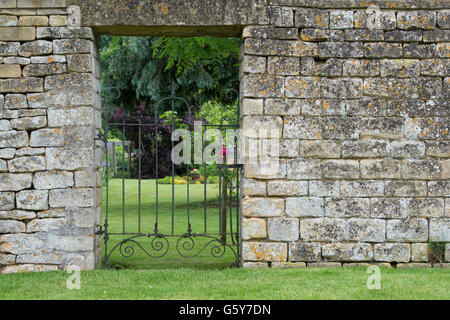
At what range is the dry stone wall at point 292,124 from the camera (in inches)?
202

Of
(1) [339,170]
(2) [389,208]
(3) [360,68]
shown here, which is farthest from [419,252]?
(3) [360,68]

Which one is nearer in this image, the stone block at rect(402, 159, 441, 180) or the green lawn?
the stone block at rect(402, 159, 441, 180)

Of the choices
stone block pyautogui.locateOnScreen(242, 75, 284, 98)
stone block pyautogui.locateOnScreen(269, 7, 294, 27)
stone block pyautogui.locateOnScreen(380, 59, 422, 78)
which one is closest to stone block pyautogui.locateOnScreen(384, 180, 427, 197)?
stone block pyautogui.locateOnScreen(380, 59, 422, 78)

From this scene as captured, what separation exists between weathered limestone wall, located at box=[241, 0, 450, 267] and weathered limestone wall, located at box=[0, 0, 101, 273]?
1.69m

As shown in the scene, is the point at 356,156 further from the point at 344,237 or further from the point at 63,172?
the point at 63,172

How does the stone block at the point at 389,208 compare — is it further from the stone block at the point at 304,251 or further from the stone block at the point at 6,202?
the stone block at the point at 6,202

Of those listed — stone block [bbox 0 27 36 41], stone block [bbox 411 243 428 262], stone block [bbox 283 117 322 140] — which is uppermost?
stone block [bbox 0 27 36 41]

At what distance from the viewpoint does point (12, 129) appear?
16.9 feet

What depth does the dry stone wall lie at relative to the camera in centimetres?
512

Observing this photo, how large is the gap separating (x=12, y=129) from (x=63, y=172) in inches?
27.2

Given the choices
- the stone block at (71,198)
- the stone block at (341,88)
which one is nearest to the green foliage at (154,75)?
the stone block at (341,88)

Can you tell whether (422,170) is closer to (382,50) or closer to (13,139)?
(382,50)

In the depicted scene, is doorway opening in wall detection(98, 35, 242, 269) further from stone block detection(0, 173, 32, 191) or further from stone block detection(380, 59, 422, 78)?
stone block detection(380, 59, 422, 78)

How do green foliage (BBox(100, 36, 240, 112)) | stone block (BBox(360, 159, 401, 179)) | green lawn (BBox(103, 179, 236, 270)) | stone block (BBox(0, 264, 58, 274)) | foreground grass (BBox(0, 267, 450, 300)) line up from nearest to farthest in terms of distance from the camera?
foreground grass (BBox(0, 267, 450, 300))
stone block (BBox(0, 264, 58, 274))
stone block (BBox(360, 159, 401, 179))
green lawn (BBox(103, 179, 236, 270))
green foliage (BBox(100, 36, 240, 112))
